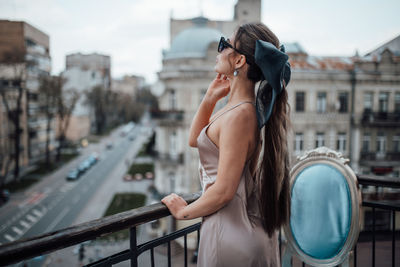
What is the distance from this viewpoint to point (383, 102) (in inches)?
484

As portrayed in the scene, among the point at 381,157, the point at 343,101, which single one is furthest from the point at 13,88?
the point at 381,157

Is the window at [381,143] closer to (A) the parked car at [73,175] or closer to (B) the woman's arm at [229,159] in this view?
(B) the woman's arm at [229,159]

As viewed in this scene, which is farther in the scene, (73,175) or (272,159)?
(73,175)

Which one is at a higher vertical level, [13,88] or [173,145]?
[13,88]

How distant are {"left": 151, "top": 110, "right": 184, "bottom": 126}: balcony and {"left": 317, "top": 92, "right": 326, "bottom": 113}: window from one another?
18.7 ft

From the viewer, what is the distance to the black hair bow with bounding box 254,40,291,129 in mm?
1270

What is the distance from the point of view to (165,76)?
489 inches

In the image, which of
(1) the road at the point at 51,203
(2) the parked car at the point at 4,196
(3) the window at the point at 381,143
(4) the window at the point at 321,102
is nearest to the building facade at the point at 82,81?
(1) the road at the point at 51,203

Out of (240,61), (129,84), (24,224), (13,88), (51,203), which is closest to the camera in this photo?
(240,61)

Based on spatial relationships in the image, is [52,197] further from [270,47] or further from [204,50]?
[270,47]

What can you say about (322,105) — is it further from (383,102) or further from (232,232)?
(232,232)

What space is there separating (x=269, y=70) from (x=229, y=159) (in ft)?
1.40

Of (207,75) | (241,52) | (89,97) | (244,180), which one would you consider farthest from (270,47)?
(89,97)

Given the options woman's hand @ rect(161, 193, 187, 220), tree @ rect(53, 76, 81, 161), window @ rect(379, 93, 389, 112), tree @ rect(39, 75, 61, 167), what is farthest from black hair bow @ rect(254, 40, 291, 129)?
tree @ rect(53, 76, 81, 161)
